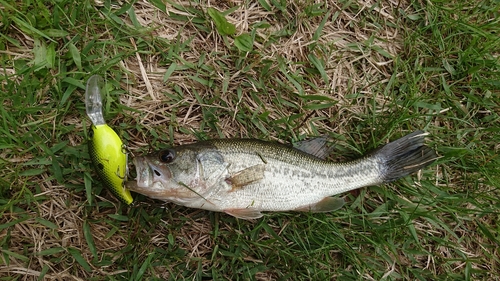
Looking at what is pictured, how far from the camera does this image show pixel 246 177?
324 centimetres

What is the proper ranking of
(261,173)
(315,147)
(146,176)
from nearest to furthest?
(146,176) < (261,173) < (315,147)

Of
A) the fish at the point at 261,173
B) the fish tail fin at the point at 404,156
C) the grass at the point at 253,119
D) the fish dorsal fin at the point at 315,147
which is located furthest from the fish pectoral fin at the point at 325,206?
the fish tail fin at the point at 404,156

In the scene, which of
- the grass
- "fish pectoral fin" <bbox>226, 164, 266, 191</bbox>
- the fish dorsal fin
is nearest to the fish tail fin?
the grass

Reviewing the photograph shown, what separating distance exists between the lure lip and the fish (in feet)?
1.66

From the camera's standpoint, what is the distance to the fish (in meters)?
3.08

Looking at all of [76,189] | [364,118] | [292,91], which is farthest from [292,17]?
[76,189]

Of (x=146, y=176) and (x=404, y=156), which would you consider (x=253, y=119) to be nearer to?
(x=146, y=176)

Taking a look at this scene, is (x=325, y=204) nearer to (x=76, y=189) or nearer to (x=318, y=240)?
(x=318, y=240)

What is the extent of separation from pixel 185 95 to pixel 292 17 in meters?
1.32

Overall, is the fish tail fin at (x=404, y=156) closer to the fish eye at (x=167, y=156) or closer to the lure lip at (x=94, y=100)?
the fish eye at (x=167, y=156)

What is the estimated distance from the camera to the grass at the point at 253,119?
11.2 feet

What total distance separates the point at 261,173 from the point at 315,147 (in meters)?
0.65

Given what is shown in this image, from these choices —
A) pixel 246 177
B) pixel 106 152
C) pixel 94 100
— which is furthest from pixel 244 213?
pixel 94 100

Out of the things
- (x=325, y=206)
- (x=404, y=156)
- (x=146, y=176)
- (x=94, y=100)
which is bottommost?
(x=325, y=206)
